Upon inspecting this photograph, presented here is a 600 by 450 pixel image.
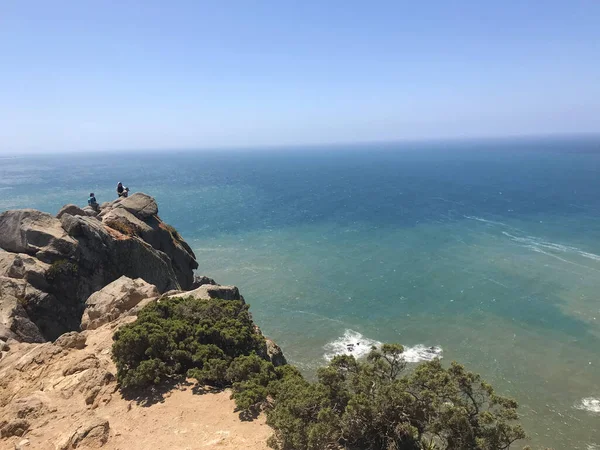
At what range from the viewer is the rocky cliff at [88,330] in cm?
1741

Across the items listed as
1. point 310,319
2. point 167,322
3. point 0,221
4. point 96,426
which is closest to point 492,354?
point 310,319

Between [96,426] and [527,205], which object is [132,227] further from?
[527,205]

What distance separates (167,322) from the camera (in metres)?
23.5

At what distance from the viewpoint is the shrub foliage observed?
614 inches

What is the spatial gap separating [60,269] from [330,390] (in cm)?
2622

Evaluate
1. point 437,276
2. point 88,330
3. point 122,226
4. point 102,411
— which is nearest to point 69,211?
point 122,226

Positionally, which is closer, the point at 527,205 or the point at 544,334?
the point at 544,334

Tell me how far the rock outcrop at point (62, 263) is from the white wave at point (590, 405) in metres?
43.4

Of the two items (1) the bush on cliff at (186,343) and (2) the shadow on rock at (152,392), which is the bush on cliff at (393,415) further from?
(2) the shadow on rock at (152,392)

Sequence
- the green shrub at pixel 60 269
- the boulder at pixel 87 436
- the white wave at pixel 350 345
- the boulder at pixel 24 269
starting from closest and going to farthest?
the boulder at pixel 87 436 → the boulder at pixel 24 269 → the green shrub at pixel 60 269 → the white wave at pixel 350 345

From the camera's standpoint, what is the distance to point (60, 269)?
32.2m

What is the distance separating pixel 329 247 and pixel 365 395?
66.4 m

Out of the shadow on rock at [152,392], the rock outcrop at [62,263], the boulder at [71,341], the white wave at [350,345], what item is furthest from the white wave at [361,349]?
the boulder at [71,341]

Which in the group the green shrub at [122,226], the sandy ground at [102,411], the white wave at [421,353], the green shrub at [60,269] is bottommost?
the white wave at [421,353]
